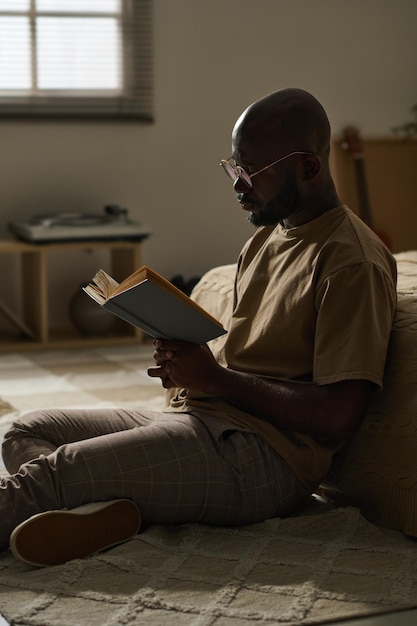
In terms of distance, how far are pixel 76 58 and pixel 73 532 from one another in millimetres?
3575

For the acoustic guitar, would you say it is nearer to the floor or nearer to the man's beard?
the man's beard

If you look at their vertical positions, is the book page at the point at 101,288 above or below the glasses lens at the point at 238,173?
below

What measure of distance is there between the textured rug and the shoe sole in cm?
2

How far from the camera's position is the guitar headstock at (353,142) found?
5.18 meters

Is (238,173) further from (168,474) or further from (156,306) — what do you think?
(168,474)

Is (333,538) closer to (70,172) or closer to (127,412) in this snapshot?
(127,412)

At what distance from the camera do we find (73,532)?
72.1 inches

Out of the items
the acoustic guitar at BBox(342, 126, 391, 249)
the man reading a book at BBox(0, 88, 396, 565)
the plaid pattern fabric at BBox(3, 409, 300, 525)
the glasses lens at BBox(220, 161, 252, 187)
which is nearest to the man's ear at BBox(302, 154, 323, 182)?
the man reading a book at BBox(0, 88, 396, 565)

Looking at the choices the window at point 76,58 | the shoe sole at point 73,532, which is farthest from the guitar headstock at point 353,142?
the shoe sole at point 73,532

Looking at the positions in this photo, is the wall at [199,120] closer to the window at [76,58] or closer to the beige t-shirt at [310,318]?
the window at [76,58]

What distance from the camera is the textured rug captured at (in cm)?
163

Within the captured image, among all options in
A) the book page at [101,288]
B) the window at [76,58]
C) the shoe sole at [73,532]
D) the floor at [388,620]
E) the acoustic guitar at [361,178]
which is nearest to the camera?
the floor at [388,620]

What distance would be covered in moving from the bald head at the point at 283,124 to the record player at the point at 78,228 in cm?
262

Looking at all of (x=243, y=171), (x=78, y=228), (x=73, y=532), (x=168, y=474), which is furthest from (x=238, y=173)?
(x=78, y=228)
